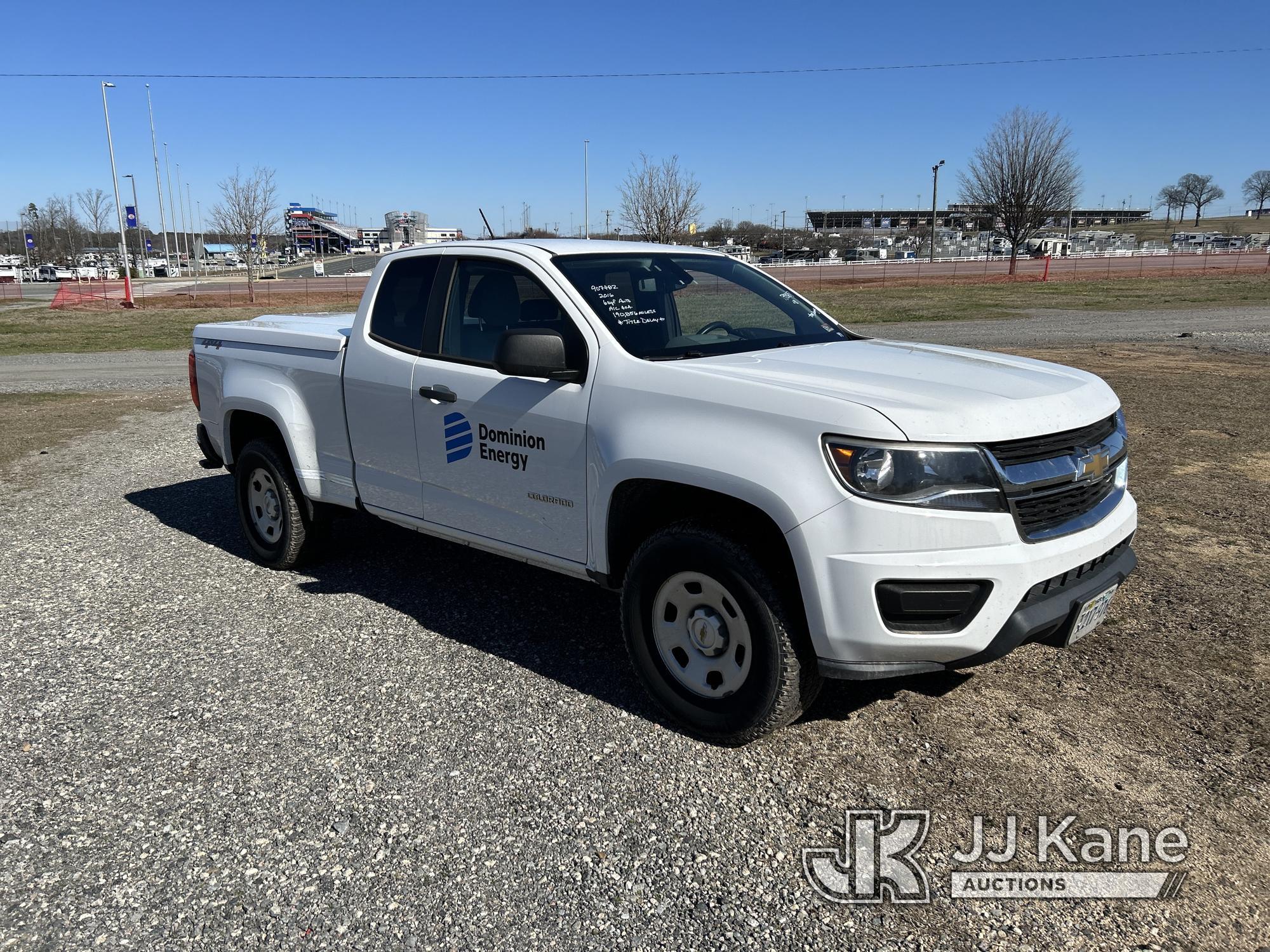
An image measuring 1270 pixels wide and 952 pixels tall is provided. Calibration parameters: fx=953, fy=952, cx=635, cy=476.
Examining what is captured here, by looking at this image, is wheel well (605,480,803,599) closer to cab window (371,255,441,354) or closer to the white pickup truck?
the white pickup truck

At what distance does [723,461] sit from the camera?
336cm

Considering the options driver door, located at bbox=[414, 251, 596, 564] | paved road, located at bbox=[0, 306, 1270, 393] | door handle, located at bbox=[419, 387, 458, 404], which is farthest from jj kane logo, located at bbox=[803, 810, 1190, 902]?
paved road, located at bbox=[0, 306, 1270, 393]

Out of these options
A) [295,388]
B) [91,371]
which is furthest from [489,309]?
[91,371]

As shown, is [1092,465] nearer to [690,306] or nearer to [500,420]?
[690,306]

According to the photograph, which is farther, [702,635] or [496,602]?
[496,602]

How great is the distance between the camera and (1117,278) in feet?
135

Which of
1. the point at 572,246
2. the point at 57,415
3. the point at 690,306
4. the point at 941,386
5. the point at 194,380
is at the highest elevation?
the point at 572,246

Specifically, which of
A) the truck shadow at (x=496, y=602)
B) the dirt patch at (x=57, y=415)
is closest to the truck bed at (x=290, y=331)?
the truck shadow at (x=496, y=602)

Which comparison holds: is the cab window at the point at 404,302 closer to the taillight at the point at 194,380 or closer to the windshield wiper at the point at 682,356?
the windshield wiper at the point at 682,356

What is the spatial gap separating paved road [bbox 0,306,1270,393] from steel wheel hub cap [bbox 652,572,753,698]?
1144cm

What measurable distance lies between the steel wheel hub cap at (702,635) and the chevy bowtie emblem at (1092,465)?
1.32m

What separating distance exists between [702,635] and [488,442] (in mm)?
1351

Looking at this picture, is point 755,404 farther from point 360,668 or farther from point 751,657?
point 360,668

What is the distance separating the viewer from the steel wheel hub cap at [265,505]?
5730 mm
